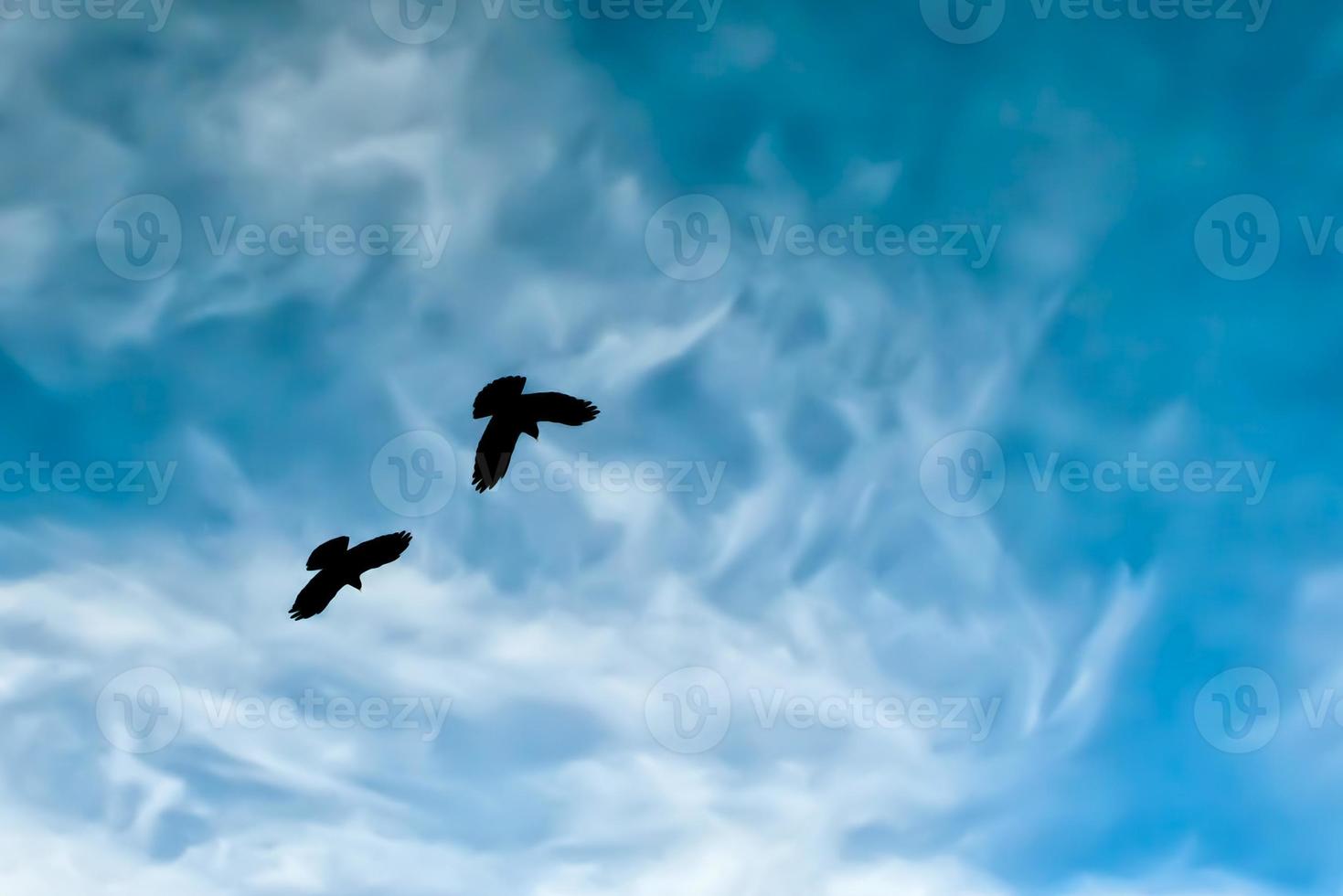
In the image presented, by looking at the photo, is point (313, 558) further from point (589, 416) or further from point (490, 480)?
point (589, 416)

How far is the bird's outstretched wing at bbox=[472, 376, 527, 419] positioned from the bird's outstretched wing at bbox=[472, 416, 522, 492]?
284mm

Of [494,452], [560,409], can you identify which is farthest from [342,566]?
[560,409]

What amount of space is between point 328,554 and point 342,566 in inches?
15.2

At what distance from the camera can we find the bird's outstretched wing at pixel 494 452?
15.4 meters

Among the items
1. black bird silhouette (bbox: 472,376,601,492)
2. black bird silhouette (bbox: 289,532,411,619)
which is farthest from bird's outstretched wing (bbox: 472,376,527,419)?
black bird silhouette (bbox: 289,532,411,619)

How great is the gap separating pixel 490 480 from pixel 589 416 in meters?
2.17

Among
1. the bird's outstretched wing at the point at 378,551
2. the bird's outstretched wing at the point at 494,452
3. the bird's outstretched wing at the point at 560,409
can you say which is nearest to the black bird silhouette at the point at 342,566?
the bird's outstretched wing at the point at 378,551

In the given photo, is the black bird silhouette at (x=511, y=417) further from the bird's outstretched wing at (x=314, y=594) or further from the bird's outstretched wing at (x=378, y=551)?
the bird's outstretched wing at (x=314, y=594)

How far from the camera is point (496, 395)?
14.9 meters

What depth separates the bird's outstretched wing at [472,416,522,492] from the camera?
15.4 m

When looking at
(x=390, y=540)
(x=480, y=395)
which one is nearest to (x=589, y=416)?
(x=480, y=395)

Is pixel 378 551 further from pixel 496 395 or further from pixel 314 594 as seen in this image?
pixel 496 395

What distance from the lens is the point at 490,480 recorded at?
1568 cm

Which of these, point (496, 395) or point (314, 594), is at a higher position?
point (496, 395)
